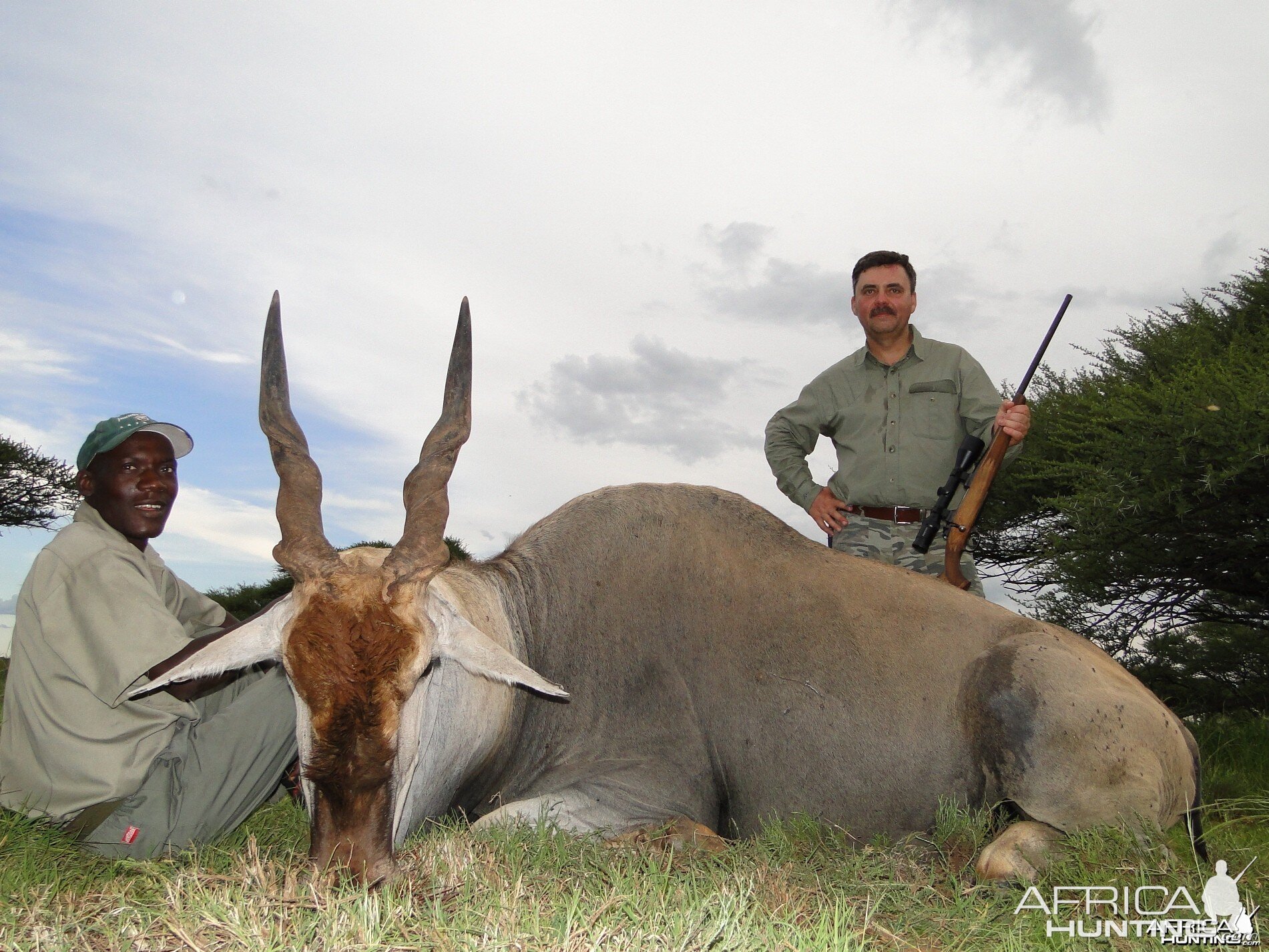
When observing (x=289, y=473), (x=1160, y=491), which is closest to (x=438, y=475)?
(x=289, y=473)

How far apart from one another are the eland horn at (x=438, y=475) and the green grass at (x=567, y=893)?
95cm

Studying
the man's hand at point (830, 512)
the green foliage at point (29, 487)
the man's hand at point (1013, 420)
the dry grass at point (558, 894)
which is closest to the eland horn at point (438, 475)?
the dry grass at point (558, 894)

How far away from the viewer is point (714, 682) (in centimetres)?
446

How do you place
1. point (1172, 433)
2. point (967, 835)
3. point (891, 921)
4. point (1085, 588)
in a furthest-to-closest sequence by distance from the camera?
1. point (1085, 588)
2. point (1172, 433)
3. point (967, 835)
4. point (891, 921)

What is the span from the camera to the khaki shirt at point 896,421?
646 cm

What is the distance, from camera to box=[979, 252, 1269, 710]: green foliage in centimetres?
971

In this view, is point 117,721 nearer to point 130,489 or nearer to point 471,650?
point 130,489

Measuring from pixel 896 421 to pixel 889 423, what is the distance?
45 millimetres

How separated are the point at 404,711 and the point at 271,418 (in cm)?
123

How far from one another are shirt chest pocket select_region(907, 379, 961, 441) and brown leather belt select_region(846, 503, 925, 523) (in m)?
0.46

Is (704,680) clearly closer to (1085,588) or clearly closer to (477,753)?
(477,753)

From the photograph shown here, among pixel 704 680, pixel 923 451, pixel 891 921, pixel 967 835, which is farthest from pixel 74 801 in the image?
pixel 923 451

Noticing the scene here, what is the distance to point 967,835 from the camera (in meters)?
4.11

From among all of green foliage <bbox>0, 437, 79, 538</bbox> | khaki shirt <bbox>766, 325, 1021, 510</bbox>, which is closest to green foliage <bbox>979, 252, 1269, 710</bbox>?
khaki shirt <bbox>766, 325, 1021, 510</bbox>
